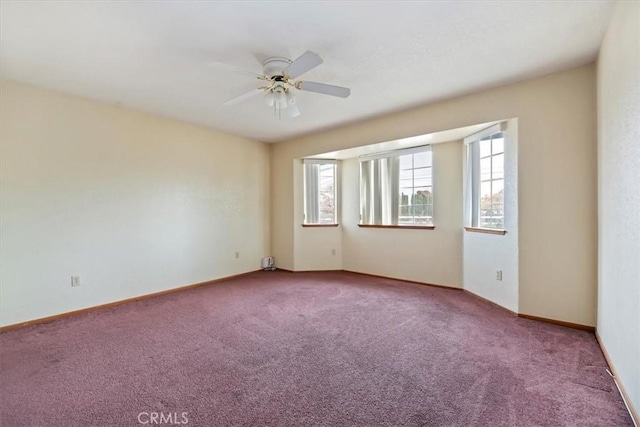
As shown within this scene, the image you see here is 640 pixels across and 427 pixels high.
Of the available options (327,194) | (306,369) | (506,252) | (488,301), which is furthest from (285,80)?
(488,301)

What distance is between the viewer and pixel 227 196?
4871 millimetres

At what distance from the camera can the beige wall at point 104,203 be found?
287 cm

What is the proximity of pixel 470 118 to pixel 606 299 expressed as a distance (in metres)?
2.15

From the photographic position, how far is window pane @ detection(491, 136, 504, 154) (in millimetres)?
3264

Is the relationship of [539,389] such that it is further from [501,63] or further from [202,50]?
[202,50]

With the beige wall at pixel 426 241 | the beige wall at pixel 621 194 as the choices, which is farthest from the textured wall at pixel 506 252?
the beige wall at pixel 621 194

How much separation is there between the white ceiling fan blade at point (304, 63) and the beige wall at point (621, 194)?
1.82 m

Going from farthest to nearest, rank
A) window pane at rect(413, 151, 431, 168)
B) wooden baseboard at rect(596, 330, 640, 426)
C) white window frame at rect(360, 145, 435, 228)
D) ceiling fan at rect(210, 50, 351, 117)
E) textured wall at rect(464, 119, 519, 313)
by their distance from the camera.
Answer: white window frame at rect(360, 145, 435, 228) → window pane at rect(413, 151, 431, 168) → textured wall at rect(464, 119, 519, 313) → ceiling fan at rect(210, 50, 351, 117) → wooden baseboard at rect(596, 330, 640, 426)

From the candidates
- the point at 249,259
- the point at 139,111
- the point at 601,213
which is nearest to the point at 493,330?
the point at 601,213

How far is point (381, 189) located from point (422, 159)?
2.69 ft

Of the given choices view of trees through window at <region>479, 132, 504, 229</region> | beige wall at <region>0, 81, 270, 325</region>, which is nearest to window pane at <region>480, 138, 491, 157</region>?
view of trees through window at <region>479, 132, 504, 229</region>

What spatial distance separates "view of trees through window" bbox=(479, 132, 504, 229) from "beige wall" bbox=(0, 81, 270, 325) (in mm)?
3843

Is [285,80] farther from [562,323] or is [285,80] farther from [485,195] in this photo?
[562,323]

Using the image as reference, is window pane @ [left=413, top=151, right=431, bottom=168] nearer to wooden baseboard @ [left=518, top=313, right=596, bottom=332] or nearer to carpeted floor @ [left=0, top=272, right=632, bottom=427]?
carpeted floor @ [left=0, top=272, right=632, bottom=427]
